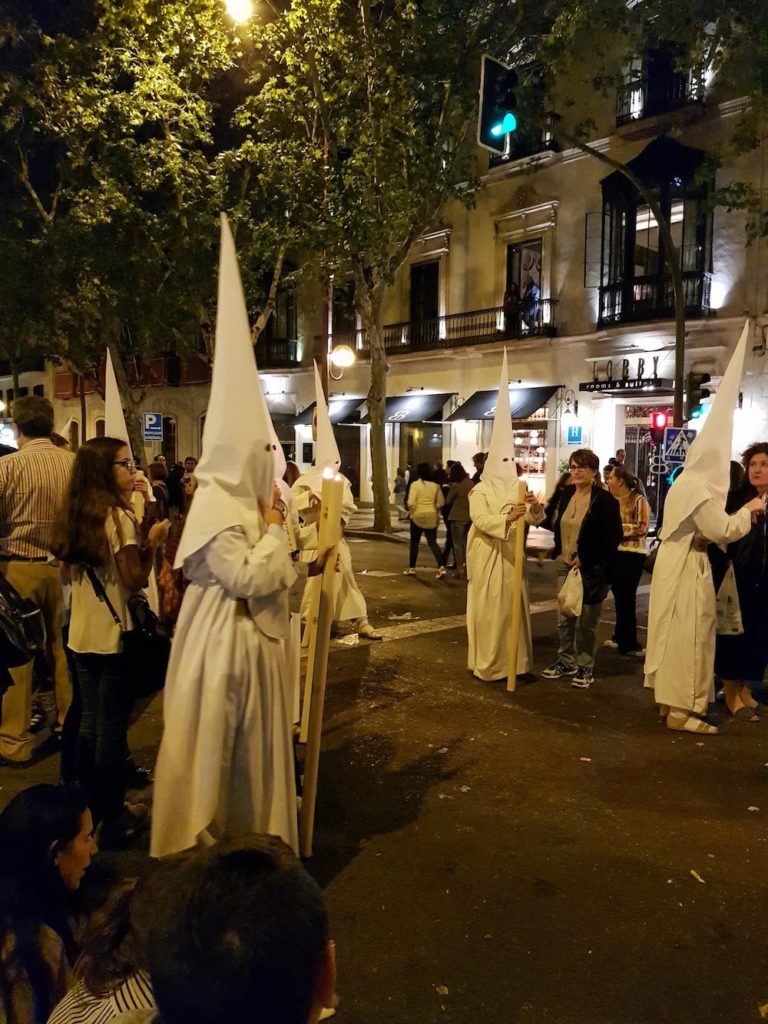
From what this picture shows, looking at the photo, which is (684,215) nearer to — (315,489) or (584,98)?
(584,98)

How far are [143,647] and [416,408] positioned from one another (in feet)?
73.3

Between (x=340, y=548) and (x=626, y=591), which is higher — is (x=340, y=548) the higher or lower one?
the higher one

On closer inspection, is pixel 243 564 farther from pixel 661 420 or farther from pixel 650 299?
pixel 650 299

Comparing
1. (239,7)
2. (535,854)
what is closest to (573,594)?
(535,854)

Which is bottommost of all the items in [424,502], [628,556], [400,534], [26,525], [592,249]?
[400,534]

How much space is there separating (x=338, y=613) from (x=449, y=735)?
9.85ft

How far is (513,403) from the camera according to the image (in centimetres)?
2348

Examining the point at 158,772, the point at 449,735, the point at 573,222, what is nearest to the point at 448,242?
the point at 573,222

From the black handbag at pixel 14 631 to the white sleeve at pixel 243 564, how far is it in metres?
1.77

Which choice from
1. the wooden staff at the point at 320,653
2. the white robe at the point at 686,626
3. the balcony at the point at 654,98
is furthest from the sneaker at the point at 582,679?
the balcony at the point at 654,98

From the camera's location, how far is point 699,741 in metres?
5.70

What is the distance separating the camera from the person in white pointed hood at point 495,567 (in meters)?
6.93

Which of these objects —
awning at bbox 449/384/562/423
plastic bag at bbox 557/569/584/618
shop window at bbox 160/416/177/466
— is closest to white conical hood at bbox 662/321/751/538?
plastic bag at bbox 557/569/584/618

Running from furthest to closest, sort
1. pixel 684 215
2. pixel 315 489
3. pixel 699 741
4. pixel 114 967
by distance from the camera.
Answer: pixel 684 215 → pixel 315 489 → pixel 699 741 → pixel 114 967
